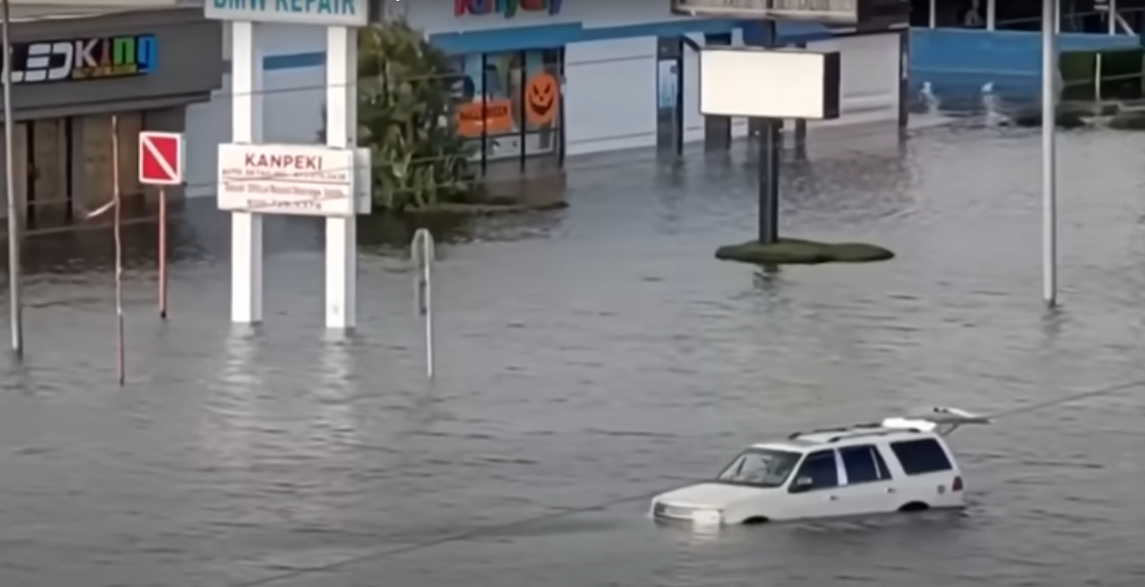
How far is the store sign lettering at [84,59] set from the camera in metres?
45.8

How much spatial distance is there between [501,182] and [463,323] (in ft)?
58.1

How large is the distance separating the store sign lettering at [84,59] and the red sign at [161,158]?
1067cm

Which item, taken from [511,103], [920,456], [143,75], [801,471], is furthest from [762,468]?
[511,103]

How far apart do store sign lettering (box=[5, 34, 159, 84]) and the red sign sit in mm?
10672

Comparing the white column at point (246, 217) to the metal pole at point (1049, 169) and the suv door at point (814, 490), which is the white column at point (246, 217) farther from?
the suv door at point (814, 490)

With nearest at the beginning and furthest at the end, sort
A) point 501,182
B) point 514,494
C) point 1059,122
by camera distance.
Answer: point 514,494 → point 501,182 → point 1059,122

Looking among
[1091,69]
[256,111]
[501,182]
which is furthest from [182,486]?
[1091,69]

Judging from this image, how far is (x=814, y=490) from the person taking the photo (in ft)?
80.0

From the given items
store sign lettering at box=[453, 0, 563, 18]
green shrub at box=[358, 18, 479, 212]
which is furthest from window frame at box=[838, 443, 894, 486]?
store sign lettering at box=[453, 0, 563, 18]

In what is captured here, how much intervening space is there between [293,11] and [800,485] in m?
13.3

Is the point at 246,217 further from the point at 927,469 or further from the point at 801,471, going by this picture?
the point at 927,469

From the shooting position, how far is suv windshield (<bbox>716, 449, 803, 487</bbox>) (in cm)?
2442

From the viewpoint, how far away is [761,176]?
141 ft

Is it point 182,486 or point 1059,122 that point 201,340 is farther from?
point 1059,122
